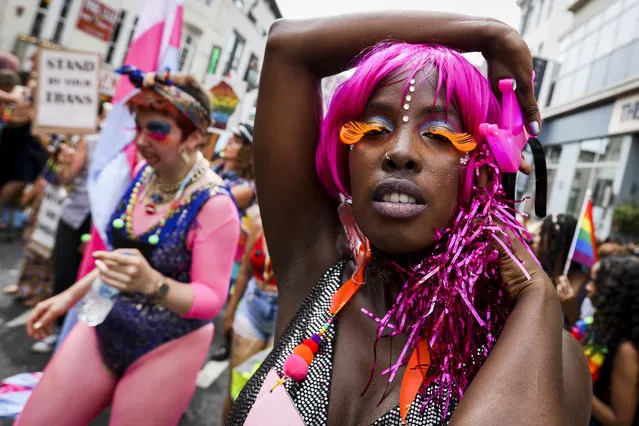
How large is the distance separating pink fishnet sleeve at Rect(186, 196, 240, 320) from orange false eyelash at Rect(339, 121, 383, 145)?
104 centimetres

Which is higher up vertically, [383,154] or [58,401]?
[383,154]

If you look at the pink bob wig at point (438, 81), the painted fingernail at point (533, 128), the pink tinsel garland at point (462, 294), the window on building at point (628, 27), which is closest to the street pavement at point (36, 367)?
the pink tinsel garland at point (462, 294)

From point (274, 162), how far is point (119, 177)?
1.44 meters

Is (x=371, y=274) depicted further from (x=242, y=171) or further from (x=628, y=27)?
(x=628, y=27)

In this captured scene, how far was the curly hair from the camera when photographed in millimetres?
2551

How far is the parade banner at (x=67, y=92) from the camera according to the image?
13.2 ft

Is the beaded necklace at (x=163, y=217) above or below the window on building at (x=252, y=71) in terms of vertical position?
below

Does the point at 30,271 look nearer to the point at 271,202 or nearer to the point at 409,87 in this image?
the point at 271,202

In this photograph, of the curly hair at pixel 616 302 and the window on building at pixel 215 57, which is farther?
the window on building at pixel 215 57

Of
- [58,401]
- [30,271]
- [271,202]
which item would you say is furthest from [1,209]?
[271,202]

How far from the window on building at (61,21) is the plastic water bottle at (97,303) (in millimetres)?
21908

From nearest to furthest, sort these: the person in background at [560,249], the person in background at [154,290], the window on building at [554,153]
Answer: the person in background at [154,290] → the person in background at [560,249] → the window on building at [554,153]

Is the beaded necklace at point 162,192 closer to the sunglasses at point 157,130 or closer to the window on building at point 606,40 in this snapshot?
the sunglasses at point 157,130

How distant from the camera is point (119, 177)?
252cm
